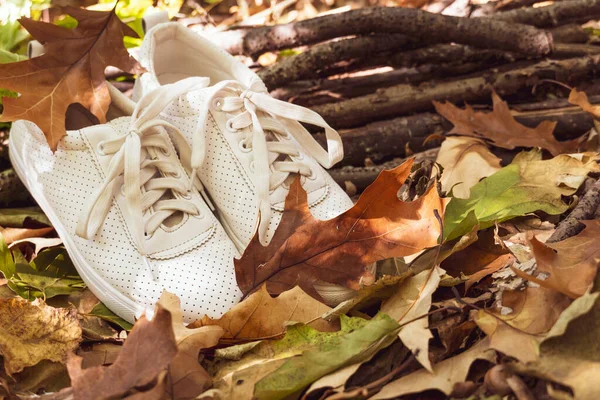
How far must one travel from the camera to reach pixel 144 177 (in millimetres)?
1227

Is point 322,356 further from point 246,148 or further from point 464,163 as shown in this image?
point 464,163

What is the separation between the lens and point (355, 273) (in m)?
1.05

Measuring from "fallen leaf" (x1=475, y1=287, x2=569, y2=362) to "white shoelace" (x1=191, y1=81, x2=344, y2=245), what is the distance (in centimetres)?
48

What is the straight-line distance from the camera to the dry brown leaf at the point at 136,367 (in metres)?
0.78

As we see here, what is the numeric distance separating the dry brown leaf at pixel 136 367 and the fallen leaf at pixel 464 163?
2.65 feet

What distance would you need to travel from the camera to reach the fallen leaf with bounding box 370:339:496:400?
2.63 feet

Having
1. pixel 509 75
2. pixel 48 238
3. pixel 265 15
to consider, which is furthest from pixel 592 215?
pixel 265 15

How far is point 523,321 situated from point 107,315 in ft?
2.47

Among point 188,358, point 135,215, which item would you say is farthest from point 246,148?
point 188,358

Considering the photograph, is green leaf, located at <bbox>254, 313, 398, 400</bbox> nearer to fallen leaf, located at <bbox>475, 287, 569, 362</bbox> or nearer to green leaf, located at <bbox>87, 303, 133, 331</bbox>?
fallen leaf, located at <bbox>475, 287, 569, 362</bbox>

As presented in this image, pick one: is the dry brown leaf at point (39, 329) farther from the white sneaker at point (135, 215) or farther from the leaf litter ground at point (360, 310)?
the white sneaker at point (135, 215)

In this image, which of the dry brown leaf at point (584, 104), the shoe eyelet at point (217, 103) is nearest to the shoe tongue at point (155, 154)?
the shoe eyelet at point (217, 103)

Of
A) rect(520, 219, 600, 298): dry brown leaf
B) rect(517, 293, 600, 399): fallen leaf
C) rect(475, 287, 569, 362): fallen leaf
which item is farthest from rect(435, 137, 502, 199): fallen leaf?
rect(517, 293, 600, 399): fallen leaf

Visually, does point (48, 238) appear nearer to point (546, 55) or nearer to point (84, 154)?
point (84, 154)
